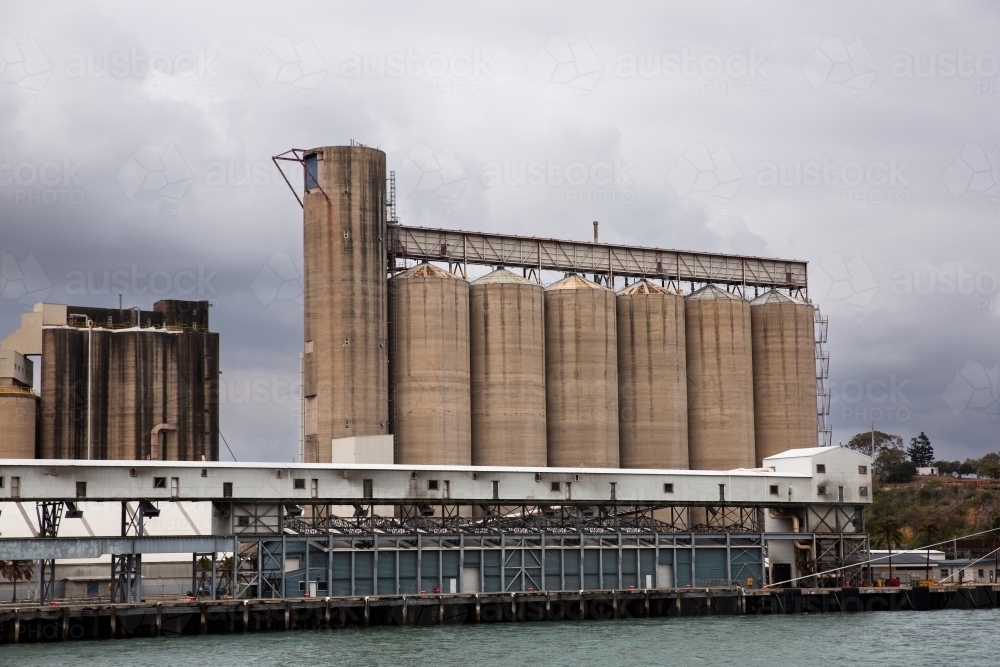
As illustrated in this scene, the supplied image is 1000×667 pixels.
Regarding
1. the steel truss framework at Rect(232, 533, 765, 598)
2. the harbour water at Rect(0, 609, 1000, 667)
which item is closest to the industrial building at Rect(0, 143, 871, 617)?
the steel truss framework at Rect(232, 533, 765, 598)

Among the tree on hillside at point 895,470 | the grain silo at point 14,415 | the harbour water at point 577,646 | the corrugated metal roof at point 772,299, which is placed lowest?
the harbour water at point 577,646

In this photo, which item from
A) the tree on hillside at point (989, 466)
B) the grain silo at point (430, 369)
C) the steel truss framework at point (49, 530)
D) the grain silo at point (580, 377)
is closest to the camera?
the steel truss framework at point (49, 530)

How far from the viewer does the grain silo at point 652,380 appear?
95812 mm

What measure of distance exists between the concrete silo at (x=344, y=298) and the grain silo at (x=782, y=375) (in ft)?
102

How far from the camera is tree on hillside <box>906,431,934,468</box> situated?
18025 centimetres

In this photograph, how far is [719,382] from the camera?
3937 inches

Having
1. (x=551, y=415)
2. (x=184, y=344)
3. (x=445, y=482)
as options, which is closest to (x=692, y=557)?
(x=445, y=482)

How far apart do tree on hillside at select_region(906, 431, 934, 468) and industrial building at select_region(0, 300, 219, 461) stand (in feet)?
358

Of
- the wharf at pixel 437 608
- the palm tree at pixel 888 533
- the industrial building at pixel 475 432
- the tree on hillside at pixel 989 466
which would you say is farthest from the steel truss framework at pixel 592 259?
the tree on hillside at pixel 989 466

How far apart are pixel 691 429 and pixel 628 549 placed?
30.3m

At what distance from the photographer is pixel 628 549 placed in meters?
70.4

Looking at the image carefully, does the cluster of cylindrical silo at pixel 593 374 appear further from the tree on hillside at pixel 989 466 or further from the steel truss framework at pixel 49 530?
the tree on hillside at pixel 989 466

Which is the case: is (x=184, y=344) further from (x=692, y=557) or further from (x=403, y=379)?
(x=692, y=557)

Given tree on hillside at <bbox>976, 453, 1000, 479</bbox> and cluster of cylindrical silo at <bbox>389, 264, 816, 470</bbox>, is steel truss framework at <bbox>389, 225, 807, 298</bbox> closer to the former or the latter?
cluster of cylindrical silo at <bbox>389, 264, 816, 470</bbox>
